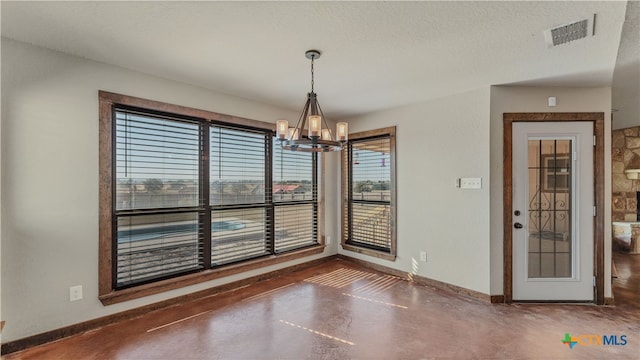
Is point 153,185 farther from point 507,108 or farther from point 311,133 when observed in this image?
point 507,108

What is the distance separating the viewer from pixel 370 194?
4777mm

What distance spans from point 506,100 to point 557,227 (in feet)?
5.40

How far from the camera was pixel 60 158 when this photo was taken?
2.52 m

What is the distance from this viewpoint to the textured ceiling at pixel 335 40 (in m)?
1.90

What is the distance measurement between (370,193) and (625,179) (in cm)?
583

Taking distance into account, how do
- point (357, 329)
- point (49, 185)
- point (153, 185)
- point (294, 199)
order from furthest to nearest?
point (294, 199)
point (153, 185)
point (357, 329)
point (49, 185)

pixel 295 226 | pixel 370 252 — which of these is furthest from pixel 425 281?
pixel 295 226

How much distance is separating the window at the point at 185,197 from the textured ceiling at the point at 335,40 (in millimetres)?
587

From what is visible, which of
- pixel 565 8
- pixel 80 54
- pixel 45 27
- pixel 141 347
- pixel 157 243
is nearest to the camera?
pixel 565 8

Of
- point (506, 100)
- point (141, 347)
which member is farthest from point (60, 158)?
point (506, 100)

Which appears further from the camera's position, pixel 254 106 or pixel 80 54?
Answer: pixel 254 106

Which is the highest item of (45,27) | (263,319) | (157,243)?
(45,27)

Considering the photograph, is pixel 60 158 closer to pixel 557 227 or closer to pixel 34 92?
pixel 34 92

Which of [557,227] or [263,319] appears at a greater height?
[557,227]
